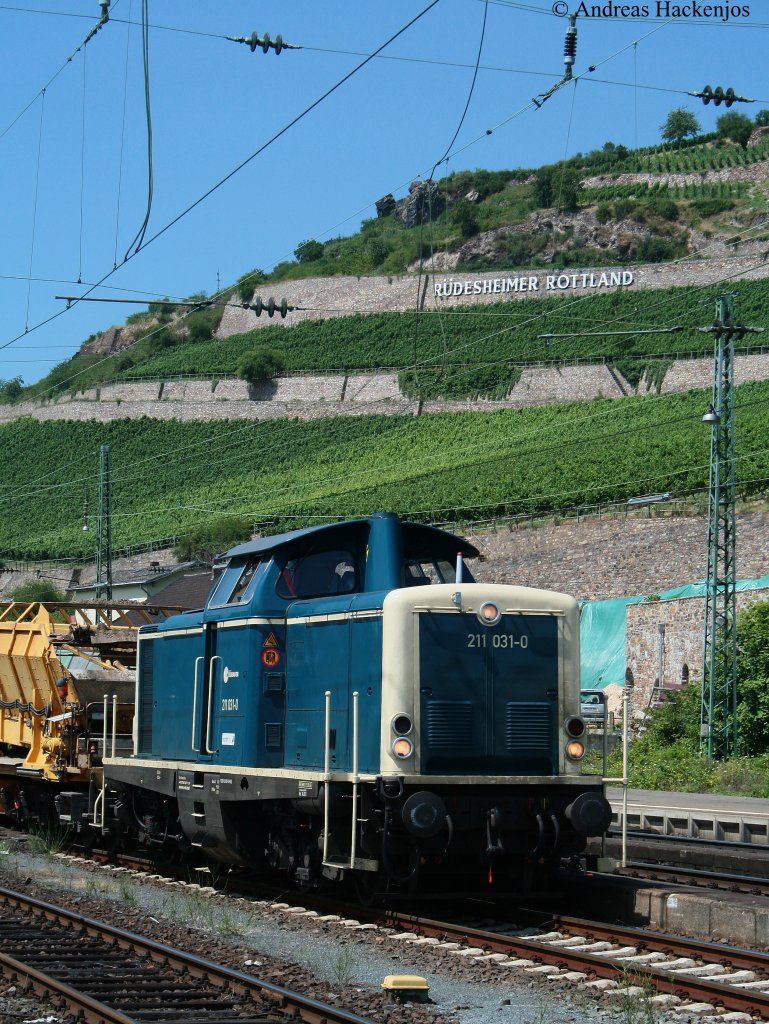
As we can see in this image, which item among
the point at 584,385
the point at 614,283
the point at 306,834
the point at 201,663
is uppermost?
the point at 614,283

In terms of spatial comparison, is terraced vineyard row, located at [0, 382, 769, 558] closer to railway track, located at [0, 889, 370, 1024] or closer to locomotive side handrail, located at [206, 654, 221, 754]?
locomotive side handrail, located at [206, 654, 221, 754]

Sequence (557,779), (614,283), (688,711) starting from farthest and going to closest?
(614,283), (688,711), (557,779)

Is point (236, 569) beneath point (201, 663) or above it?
above

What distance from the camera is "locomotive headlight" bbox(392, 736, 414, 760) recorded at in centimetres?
1034

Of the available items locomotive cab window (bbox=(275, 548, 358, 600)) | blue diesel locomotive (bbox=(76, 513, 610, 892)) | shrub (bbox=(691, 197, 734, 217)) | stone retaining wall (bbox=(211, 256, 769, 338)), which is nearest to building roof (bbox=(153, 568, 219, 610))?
blue diesel locomotive (bbox=(76, 513, 610, 892))

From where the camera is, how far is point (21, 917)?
11.1 metres

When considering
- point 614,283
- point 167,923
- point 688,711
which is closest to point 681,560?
point 688,711

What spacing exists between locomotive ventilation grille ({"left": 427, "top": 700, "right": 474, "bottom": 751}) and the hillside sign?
93.8 meters

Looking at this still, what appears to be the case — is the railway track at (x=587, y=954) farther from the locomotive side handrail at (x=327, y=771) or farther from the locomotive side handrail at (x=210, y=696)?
the locomotive side handrail at (x=210, y=696)

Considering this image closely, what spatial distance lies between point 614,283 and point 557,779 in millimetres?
94213

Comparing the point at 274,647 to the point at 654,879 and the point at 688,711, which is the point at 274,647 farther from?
the point at 688,711

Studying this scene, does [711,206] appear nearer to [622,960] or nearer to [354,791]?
[354,791]

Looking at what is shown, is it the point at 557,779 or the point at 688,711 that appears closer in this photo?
the point at 557,779

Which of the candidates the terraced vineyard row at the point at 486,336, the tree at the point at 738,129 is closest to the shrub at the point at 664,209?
the terraced vineyard row at the point at 486,336
